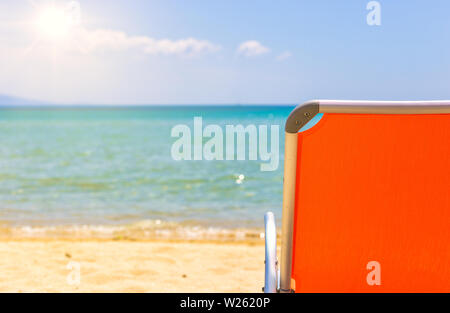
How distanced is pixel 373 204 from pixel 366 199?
0.03 metres

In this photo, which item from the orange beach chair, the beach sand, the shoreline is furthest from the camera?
the shoreline

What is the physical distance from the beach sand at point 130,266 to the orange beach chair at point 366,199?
2.30 metres

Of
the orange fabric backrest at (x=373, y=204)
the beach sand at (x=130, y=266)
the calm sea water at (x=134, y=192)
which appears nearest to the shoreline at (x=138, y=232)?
the calm sea water at (x=134, y=192)

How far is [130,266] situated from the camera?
4.29 meters

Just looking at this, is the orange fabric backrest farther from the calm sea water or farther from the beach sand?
the calm sea water

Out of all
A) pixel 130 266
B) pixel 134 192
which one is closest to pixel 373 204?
pixel 130 266

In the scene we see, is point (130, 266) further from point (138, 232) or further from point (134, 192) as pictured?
point (134, 192)

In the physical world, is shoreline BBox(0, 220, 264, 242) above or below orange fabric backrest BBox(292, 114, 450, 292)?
below

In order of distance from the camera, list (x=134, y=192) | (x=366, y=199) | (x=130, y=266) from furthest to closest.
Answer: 1. (x=134, y=192)
2. (x=130, y=266)
3. (x=366, y=199)

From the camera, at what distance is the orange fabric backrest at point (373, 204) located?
139 centimetres

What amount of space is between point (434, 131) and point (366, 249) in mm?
480

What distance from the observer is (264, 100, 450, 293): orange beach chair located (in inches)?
53.8

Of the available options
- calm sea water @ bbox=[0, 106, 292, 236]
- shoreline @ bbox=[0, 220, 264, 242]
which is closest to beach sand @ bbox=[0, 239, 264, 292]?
shoreline @ bbox=[0, 220, 264, 242]

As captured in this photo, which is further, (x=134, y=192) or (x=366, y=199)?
(x=134, y=192)
